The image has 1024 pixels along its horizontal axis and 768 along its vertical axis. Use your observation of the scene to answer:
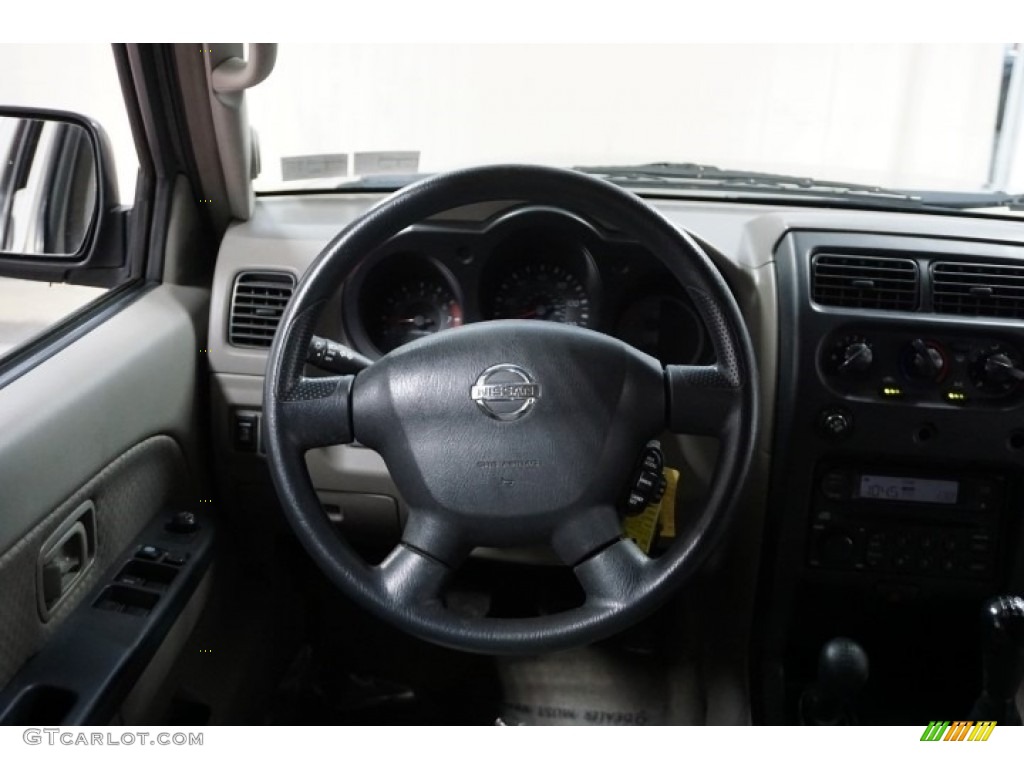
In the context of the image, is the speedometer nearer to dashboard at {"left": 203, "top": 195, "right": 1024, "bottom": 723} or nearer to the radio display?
dashboard at {"left": 203, "top": 195, "right": 1024, "bottom": 723}

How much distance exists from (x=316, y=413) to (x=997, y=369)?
46.8 inches

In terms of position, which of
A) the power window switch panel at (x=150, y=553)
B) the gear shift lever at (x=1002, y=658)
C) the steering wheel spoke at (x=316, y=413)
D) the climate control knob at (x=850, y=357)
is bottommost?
the gear shift lever at (x=1002, y=658)

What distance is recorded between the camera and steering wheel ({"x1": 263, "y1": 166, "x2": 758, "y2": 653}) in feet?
4.13

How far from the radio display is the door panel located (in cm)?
131

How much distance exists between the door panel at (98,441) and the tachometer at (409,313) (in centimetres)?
36

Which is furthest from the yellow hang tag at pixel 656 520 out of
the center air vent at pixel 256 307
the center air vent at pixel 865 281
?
the center air vent at pixel 256 307

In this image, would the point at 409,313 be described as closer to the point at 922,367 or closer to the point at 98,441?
the point at 98,441

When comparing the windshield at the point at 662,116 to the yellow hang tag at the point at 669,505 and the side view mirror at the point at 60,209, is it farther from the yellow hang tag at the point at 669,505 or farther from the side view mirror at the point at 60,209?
the yellow hang tag at the point at 669,505

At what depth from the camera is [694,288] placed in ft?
4.21

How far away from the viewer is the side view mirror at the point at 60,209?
183 centimetres

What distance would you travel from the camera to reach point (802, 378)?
1.74 m

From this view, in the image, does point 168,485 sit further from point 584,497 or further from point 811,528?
point 811,528

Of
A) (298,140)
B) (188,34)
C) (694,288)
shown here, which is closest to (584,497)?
(694,288)
